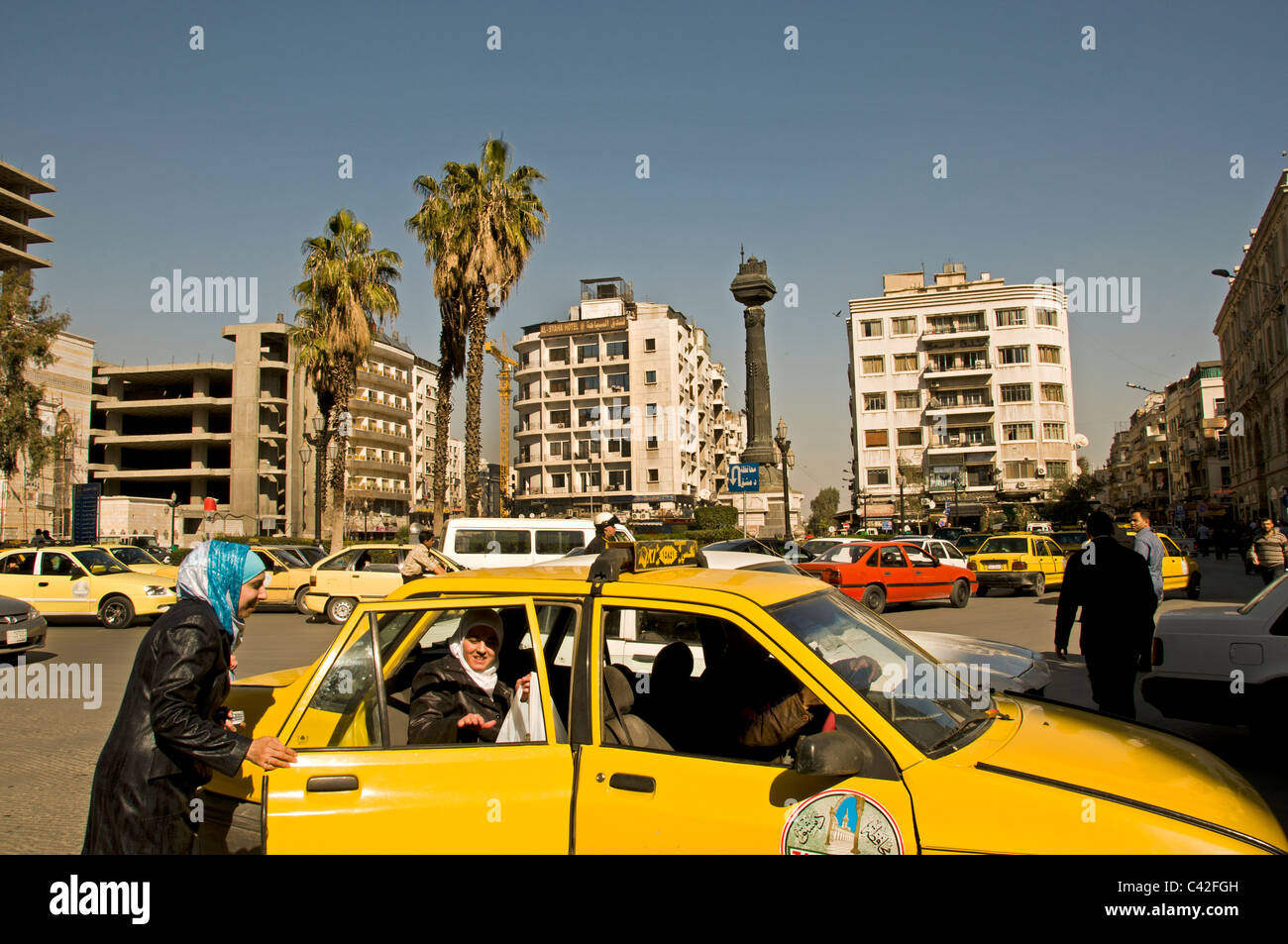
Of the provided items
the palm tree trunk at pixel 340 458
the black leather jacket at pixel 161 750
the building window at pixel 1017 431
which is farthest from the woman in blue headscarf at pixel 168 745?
the building window at pixel 1017 431

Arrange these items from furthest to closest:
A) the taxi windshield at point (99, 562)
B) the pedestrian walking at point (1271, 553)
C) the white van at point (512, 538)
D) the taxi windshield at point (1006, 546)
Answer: the taxi windshield at point (1006, 546), the white van at point (512, 538), the taxi windshield at point (99, 562), the pedestrian walking at point (1271, 553)

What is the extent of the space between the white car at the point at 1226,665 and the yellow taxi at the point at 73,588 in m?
16.5

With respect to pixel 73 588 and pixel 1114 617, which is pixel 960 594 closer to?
pixel 1114 617

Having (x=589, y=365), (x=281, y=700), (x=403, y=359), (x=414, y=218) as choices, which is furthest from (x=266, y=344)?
(x=281, y=700)

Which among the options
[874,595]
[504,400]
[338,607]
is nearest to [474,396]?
[338,607]

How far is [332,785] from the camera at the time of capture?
9.48 feet

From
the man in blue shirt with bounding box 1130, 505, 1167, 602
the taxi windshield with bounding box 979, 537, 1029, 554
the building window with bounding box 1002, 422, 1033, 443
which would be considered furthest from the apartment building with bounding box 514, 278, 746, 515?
the man in blue shirt with bounding box 1130, 505, 1167, 602

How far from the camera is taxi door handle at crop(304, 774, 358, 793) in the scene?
2.89m

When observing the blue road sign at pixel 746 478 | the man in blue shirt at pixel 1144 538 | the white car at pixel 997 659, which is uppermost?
the blue road sign at pixel 746 478

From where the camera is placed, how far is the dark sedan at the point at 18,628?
11.2 metres

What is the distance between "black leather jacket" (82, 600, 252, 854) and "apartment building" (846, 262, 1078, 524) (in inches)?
2689

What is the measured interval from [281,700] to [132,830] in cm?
69

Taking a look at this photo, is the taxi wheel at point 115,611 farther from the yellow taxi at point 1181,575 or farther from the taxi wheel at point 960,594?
the yellow taxi at point 1181,575

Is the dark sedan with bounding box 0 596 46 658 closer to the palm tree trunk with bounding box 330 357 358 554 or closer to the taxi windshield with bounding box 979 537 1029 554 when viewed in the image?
the palm tree trunk with bounding box 330 357 358 554
